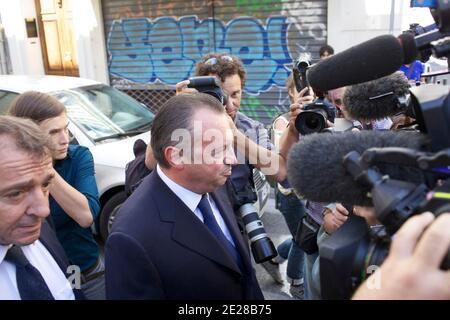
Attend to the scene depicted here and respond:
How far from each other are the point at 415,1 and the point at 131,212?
3.55 ft

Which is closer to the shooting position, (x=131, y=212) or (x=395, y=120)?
(x=131, y=212)

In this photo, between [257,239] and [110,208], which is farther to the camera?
[110,208]

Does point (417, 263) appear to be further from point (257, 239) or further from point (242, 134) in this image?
point (242, 134)

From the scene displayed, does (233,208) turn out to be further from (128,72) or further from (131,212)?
(128,72)

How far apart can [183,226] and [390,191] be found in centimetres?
86

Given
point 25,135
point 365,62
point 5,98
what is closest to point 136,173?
point 25,135

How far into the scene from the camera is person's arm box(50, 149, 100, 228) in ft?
7.03

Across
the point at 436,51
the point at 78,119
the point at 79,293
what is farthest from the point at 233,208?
the point at 78,119

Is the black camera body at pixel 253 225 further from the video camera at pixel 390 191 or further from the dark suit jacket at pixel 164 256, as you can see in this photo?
the video camera at pixel 390 191

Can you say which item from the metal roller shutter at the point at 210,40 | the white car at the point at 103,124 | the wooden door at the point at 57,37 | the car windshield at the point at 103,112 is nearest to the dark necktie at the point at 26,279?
the white car at the point at 103,124

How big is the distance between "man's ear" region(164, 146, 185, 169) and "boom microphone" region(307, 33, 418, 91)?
70 centimetres

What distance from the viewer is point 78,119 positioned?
4.45 metres

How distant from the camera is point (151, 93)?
29.6ft

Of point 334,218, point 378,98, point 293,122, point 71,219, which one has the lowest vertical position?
point 71,219
